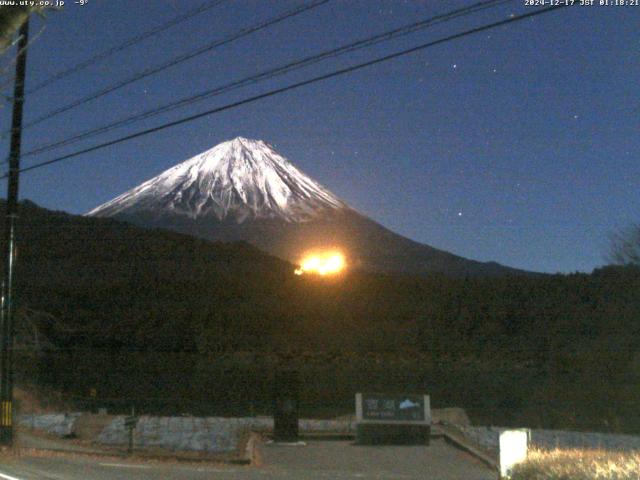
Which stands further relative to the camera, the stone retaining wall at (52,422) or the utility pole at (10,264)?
the stone retaining wall at (52,422)

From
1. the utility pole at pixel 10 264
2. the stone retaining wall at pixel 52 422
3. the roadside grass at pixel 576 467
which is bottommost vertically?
the stone retaining wall at pixel 52 422

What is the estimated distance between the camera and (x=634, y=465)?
8.40 meters

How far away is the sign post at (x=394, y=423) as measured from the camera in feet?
83.5

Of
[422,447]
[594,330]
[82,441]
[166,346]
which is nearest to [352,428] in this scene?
[422,447]

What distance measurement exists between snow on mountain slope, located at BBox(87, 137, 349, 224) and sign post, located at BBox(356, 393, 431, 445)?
3041 inches

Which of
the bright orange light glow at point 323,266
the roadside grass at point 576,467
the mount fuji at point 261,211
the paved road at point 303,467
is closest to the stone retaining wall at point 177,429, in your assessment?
the paved road at point 303,467

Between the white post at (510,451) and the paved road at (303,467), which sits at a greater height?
the white post at (510,451)

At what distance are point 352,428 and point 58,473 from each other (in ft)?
55.7

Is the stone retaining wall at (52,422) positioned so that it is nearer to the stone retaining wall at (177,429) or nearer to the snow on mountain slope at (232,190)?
the stone retaining wall at (177,429)

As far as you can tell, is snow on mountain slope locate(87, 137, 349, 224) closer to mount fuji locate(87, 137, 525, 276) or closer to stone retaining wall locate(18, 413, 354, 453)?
mount fuji locate(87, 137, 525, 276)

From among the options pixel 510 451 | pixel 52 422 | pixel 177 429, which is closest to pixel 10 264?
pixel 510 451

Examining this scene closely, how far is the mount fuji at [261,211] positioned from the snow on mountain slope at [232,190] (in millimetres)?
126

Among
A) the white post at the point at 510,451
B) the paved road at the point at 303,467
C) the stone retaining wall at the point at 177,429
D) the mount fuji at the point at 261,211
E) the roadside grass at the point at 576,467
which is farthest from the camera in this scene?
the mount fuji at the point at 261,211

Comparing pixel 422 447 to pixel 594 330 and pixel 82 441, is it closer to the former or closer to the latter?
pixel 82 441
